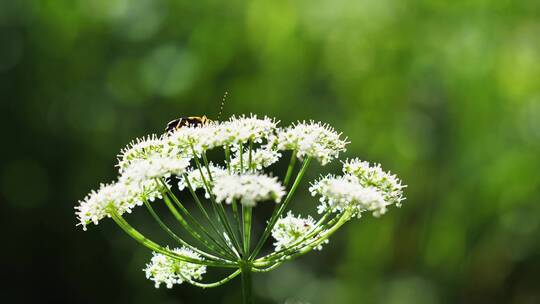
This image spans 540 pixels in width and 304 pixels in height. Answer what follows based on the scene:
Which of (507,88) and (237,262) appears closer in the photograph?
(237,262)

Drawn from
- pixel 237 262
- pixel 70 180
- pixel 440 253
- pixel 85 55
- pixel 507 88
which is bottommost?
pixel 237 262

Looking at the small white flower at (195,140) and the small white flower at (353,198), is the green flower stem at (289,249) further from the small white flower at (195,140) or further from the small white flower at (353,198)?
the small white flower at (195,140)

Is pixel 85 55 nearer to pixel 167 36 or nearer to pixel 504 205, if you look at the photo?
pixel 167 36

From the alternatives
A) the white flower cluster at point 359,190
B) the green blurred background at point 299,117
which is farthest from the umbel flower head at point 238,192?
the green blurred background at point 299,117

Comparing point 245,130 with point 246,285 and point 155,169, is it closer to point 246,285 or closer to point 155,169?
point 155,169

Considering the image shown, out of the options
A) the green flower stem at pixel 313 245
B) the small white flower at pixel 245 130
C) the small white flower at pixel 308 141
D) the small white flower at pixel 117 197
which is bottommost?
the green flower stem at pixel 313 245

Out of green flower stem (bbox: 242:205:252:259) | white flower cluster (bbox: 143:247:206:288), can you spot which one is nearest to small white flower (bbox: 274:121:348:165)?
A: green flower stem (bbox: 242:205:252:259)

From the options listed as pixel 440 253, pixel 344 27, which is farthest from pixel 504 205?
pixel 344 27
